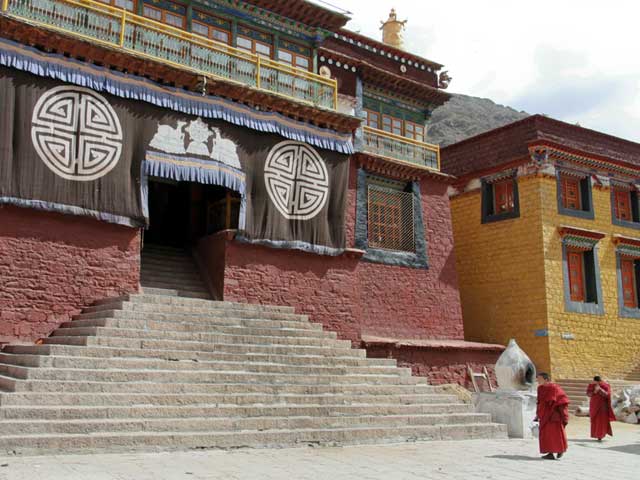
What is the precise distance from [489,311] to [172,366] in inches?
470

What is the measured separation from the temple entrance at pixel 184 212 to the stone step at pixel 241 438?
6067 millimetres

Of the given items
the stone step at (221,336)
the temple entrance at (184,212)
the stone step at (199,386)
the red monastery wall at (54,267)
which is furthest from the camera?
the temple entrance at (184,212)

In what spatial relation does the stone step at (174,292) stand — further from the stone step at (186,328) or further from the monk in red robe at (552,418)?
the monk in red robe at (552,418)

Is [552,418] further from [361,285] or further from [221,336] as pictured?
[361,285]

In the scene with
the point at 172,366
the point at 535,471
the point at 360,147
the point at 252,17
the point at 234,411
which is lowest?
the point at 535,471

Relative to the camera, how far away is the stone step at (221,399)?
8012 millimetres

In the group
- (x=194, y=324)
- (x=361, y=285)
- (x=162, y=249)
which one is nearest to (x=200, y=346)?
(x=194, y=324)

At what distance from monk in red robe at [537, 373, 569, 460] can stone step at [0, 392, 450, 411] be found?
220cm

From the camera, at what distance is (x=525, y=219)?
735 inches

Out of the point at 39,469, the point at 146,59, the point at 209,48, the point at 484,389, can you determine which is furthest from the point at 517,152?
the point at 39,469

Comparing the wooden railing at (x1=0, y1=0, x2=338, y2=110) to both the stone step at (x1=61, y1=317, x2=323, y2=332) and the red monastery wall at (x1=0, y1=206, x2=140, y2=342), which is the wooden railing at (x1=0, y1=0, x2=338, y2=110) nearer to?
the red monastery wall at (x1=0, y1=206, x2=140, y2=342)

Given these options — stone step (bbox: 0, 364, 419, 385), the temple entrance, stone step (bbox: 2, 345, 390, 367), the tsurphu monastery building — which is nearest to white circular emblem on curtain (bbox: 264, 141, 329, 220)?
the tsurphu monastery building

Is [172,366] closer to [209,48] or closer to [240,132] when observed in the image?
[240,132]

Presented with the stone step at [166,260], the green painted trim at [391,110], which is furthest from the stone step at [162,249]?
the green painted trim at [391,110]
